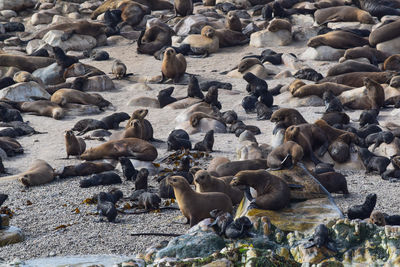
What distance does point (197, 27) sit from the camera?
2072cm

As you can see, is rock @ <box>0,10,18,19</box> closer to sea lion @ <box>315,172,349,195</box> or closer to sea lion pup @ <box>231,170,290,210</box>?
sea lion @ <box>315,172,349,195</box>

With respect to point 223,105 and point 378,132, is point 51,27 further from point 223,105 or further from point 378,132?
point 378,132

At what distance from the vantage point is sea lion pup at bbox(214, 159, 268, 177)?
8.98 m

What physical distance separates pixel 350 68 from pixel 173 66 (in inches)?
154

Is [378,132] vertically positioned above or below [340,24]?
above

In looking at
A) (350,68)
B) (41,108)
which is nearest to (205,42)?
(350,68)

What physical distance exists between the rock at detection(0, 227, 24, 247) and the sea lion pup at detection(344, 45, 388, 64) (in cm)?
1119

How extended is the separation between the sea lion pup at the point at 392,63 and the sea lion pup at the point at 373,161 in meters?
6.50

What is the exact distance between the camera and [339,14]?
66.8 feet

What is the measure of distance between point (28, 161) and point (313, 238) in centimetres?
669

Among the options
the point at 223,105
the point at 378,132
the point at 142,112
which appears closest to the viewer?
the point at 378,132

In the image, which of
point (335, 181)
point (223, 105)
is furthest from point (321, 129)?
point (223, 105)

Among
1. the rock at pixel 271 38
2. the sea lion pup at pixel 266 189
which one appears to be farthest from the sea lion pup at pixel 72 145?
the rock at pixel 271 38

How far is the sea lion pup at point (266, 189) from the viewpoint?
7074 mm
